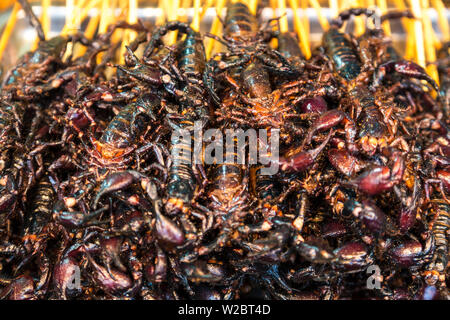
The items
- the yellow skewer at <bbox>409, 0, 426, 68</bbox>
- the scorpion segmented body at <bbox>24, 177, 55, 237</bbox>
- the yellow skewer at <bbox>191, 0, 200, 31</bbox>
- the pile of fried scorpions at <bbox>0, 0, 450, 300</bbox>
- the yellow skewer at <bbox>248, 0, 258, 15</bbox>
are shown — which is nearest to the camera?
the pile of fried scorpions at <bbox>0, 0, 450, 300</bbox>

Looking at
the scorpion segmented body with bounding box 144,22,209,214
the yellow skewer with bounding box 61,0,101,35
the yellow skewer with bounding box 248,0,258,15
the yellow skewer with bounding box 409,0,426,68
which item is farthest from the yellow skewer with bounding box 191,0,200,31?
the yellow skewer with bounding box 409,0,426,68

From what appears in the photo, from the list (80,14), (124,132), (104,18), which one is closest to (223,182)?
(124,132)

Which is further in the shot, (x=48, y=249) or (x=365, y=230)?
(x=48, y=249)

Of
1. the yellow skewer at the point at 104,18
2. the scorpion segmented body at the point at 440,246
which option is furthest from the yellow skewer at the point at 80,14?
the scorpion segmented body at the point at 440,246

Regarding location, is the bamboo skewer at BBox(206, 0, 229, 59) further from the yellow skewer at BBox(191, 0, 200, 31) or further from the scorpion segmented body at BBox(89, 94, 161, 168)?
the scorpion segmented body at BBox(89, 94, 161, 168)

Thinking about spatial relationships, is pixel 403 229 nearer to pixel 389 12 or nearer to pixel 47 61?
pixel 389 12

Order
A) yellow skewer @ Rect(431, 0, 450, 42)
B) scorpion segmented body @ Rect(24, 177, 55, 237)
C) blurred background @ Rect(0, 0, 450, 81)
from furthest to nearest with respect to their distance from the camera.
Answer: yellow skewer @ Rect(431, 0, 450, 42) → blurred background @ Rect(0, 0, 450, 81) → scorpion segmented body @ Rect(24, 177, 55, 237)

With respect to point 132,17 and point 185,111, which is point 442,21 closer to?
point 185,111
